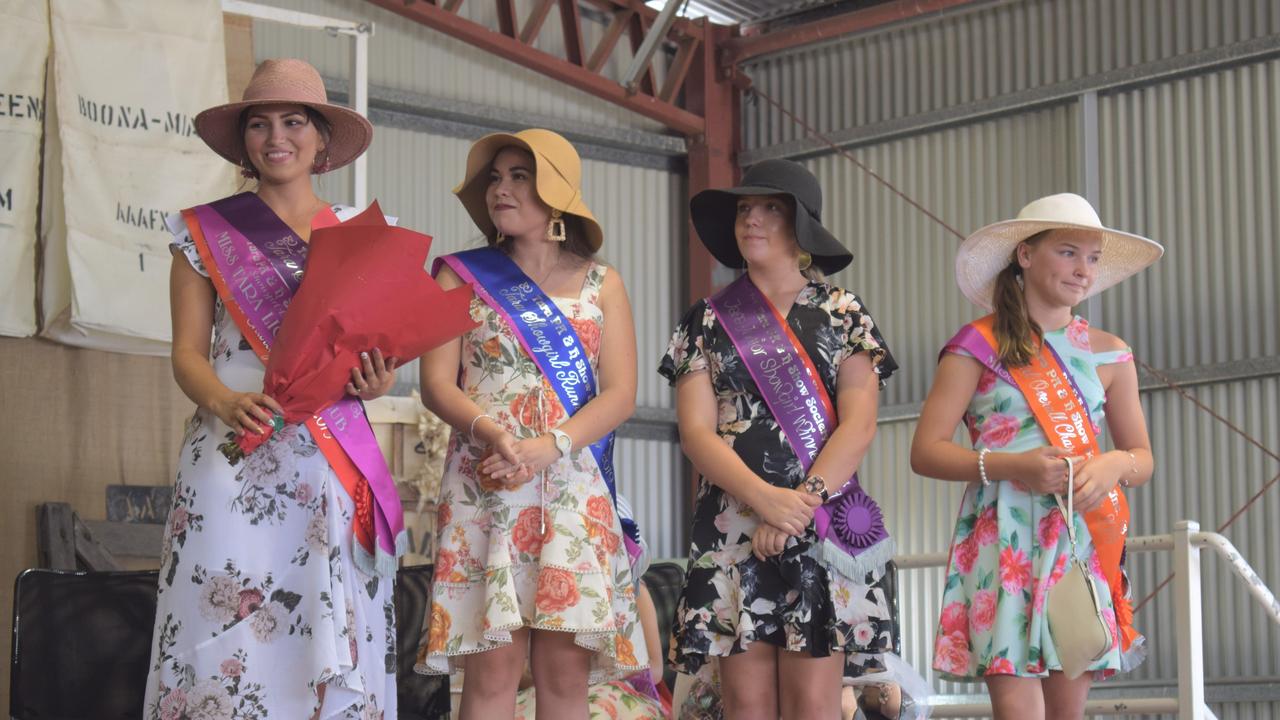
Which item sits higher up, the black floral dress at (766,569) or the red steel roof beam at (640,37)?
the red steel roof beam at (640,37)

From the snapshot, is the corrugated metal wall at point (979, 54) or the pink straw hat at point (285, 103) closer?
the pink straw hat at point (285, 103)

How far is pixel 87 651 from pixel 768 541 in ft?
5.56

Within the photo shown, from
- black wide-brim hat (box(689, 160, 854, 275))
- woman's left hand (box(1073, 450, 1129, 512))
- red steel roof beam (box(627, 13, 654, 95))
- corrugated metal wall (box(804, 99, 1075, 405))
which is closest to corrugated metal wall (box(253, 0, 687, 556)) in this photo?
red steel roof beam (box(627, 13, 654, 95))

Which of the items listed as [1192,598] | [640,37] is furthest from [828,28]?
[1192,598]

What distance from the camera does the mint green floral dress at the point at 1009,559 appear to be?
3.22 metres

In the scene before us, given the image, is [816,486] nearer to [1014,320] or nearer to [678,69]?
[1014,320]

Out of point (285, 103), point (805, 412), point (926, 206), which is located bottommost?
point (805, 412)

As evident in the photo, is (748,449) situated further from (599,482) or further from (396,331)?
(396,331)

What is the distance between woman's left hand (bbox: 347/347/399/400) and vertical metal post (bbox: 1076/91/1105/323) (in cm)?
601

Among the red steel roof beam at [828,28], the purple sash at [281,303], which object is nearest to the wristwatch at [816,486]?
the purple sash at [281,303]

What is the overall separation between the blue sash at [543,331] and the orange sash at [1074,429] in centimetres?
80

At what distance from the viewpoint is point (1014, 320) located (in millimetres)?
3473

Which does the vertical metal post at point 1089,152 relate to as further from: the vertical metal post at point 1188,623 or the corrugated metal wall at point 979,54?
the vertical metal post at point 1188,623

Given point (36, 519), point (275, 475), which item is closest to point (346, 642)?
point (275, 475)
